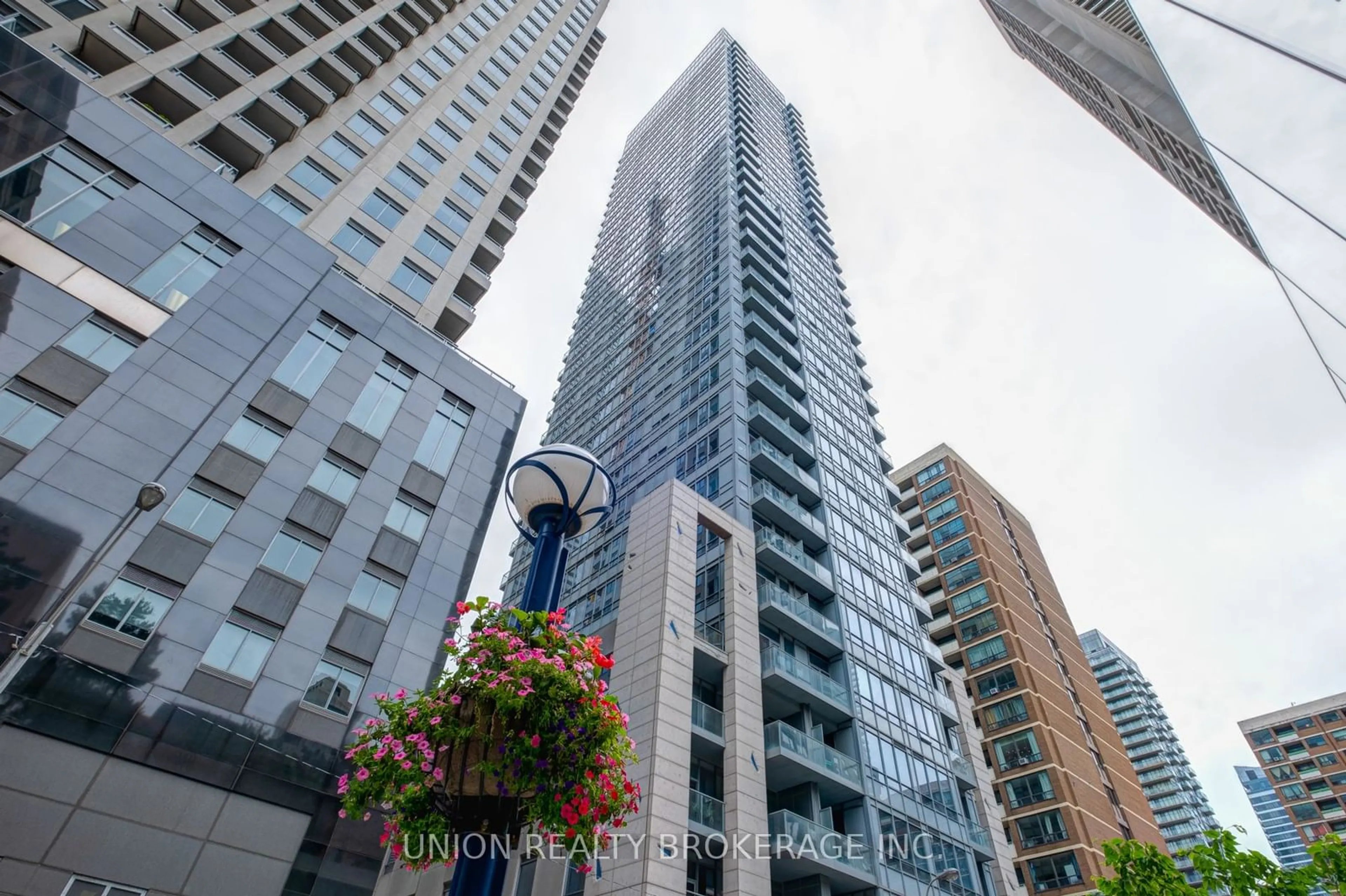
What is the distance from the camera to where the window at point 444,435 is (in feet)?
86.4

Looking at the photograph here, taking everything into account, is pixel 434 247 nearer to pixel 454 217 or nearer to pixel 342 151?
pixel 454 217

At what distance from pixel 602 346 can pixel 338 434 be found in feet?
133

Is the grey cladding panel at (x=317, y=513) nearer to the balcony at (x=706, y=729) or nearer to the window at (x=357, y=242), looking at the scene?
the window at (x=357, y=242)

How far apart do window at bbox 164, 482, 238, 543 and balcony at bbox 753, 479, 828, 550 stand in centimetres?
2421

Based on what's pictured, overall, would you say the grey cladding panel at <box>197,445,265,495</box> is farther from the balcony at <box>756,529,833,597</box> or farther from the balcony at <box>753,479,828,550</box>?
the balcony at <box>753,479,828,550</box>

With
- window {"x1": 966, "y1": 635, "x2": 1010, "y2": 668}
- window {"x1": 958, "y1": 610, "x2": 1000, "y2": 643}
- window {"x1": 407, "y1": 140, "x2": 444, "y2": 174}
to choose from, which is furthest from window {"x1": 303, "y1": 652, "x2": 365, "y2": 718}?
window {"x1": 958, "y1": 610, "x2": 1000, "y2": 643}

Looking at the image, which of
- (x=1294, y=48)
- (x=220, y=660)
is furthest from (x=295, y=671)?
(x=1294, y=48)

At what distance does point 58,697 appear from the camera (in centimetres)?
1545

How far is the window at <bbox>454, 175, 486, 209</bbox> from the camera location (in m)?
38.2

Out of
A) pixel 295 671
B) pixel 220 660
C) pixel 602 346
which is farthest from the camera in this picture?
pixel 602 346

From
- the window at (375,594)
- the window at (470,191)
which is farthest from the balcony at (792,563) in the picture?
the window at (470,191)

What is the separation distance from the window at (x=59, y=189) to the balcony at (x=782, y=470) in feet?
95.4

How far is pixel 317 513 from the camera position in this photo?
22.0m

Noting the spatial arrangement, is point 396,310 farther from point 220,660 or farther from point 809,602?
point 809,602
